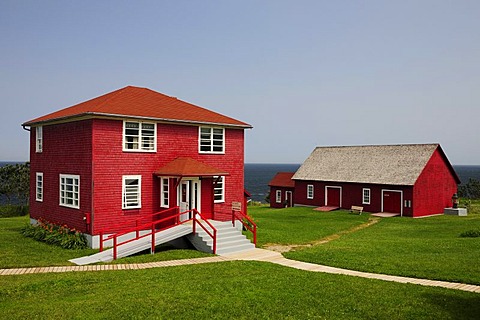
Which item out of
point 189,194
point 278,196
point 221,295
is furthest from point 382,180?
point 221,295

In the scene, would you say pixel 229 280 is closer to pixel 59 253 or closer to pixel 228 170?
pixel 59 253

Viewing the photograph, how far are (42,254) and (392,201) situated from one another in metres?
28.7

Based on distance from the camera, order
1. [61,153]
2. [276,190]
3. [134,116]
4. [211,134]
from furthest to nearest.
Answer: [276,190], [211,134], [61,153], [134,116]

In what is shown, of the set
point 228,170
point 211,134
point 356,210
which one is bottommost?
point 356,210

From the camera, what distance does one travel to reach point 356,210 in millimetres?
39531

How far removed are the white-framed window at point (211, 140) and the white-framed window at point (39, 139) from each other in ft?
30.0

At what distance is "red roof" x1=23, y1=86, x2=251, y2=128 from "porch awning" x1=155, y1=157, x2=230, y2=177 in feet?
7.01

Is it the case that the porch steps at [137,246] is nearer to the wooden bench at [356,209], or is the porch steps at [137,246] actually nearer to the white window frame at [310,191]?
the wooden bench at [356,209]

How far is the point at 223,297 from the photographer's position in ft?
37.2

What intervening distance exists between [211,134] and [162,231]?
6806mm

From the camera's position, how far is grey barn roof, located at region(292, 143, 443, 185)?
3819 centimetres

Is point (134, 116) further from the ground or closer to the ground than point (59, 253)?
further from the ground

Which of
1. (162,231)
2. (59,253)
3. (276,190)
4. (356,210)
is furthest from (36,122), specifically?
(276,190)

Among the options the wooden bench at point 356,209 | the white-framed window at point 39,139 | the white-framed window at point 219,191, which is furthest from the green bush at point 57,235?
the wooden bench at point 356,209
